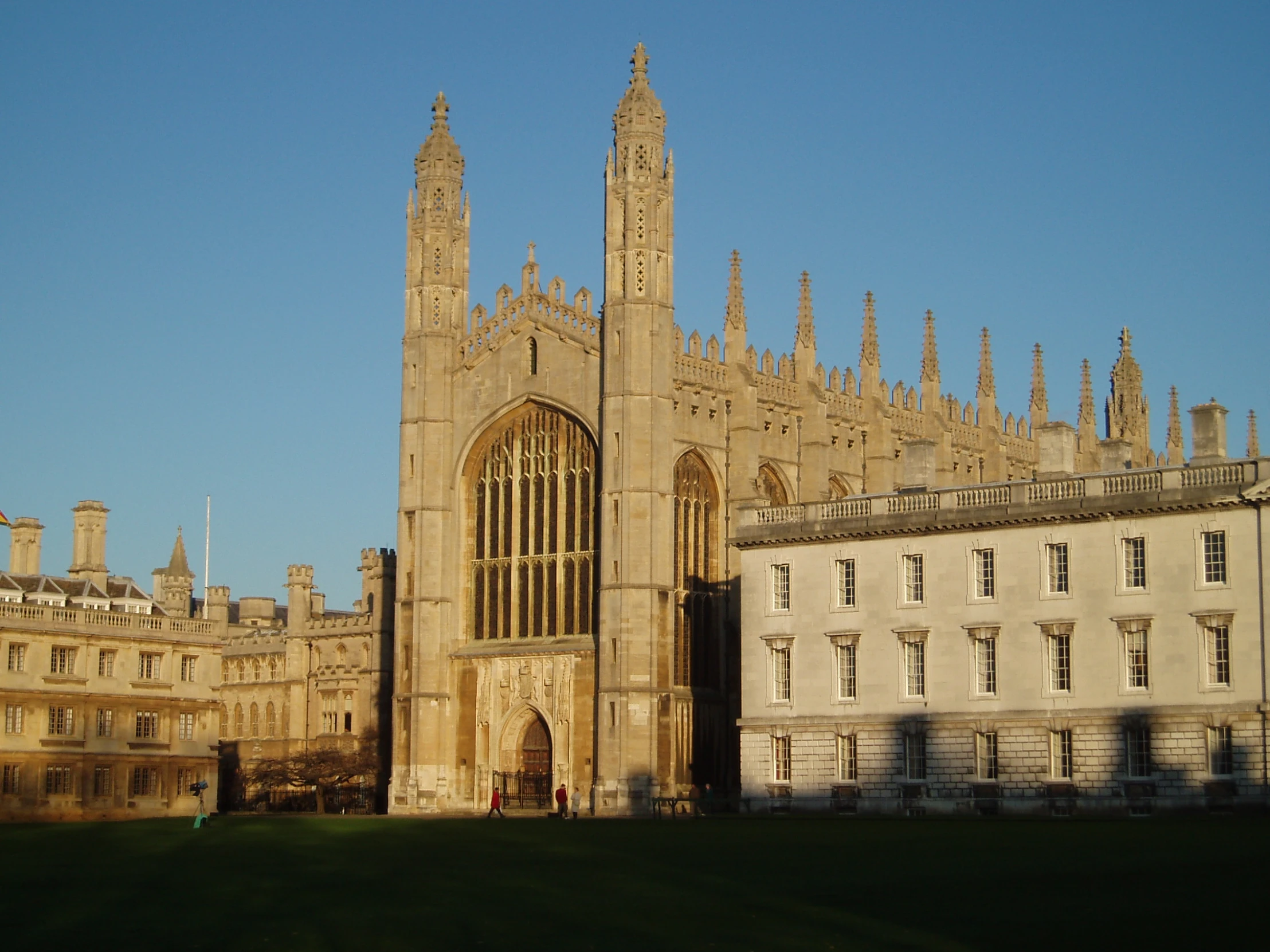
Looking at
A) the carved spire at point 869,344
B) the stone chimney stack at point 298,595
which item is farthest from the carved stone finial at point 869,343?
the stone chimney stack at point 298,595

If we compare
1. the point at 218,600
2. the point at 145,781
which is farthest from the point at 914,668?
the point at 218,600

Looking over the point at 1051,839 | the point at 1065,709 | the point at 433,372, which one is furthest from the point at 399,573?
the point at 1051,839

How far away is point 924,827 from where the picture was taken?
4553 centimetres

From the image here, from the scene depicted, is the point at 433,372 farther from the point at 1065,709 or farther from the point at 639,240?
the point at 1065,709

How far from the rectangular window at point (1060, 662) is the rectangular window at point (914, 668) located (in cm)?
403

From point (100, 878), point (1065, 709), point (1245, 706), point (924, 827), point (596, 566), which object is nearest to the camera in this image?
point (100, 878)

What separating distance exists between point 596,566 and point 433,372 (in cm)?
1079

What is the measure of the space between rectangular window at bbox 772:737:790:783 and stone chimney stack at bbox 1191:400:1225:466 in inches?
Answer: 575

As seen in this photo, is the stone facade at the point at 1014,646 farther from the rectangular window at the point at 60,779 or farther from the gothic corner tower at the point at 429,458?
the rectangular window at the point at 60,779

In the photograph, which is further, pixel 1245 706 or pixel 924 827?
pixel 1245 706

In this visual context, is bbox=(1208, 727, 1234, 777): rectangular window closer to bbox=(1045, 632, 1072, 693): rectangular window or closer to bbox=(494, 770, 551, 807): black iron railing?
bbox=(1045, 632, 1072, 693): rectangular window

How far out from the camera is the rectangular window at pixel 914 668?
190ft

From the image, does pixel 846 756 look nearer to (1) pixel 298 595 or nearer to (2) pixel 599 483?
(2) pixel 599 483

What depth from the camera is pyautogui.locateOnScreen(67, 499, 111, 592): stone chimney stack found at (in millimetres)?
81750
